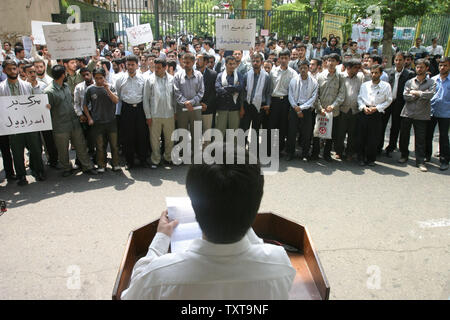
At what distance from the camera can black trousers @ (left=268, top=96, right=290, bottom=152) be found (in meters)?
6.92

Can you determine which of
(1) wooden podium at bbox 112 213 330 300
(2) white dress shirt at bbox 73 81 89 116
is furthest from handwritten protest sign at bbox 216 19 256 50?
(1) wooden podium at bbox 112 213 330 300

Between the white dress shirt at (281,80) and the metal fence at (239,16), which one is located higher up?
the metal fence at (239,16)

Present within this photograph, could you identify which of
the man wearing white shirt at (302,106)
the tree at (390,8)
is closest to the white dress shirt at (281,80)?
the man wearing white shirt at (302,106)

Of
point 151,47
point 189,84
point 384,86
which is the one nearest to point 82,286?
point 189,84

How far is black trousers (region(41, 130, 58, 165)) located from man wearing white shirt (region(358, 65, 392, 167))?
5498 mm

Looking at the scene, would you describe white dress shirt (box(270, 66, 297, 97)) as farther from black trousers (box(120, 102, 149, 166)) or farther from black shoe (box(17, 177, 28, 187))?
black shoe (box(17, 177, 28, 187))

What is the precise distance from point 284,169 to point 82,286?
161 inches

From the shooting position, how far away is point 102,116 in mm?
5934

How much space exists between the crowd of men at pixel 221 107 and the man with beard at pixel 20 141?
0.02m

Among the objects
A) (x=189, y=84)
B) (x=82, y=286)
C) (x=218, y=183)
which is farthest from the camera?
(x=189, y=84)

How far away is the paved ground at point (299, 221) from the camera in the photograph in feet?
11.3

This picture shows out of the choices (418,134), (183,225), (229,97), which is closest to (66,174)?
(229,97)

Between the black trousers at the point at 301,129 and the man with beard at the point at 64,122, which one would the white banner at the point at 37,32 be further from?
the black trousers at the point at 301,129

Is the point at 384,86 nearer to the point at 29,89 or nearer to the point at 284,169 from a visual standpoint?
the point at 284,169
